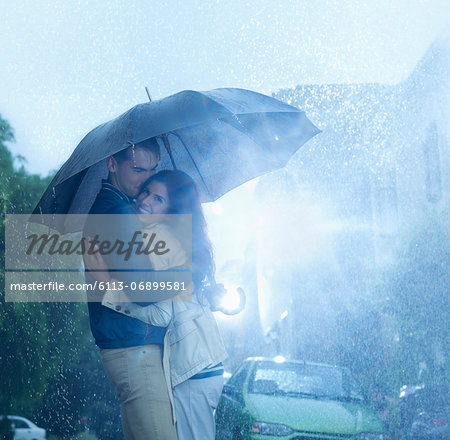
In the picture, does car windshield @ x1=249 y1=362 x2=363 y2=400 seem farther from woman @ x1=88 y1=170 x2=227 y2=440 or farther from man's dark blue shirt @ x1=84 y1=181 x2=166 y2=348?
man's dark blue shirt @ x1=84 y1=181 x2=166 y2=348

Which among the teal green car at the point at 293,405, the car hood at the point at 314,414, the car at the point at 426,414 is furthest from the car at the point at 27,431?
the car hood at the point at 314,414

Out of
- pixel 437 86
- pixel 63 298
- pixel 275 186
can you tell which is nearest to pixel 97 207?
pixel 63 298

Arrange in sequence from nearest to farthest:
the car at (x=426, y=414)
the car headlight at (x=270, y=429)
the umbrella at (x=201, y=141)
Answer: the umbrella at (x=201, y=141) → the car headlight at (x=270, y=429) → the car at (x=426, y=414)

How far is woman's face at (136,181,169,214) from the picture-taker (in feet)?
6.73

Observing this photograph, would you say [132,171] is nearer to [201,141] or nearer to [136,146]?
[136,146]

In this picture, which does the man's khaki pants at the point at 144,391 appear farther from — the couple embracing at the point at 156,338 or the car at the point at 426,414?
the car at the point at 426,414

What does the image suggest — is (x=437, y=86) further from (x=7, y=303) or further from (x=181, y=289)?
(x=181, y=289)

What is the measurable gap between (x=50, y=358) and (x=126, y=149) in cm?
593

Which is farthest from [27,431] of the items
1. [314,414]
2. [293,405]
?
[314,414]

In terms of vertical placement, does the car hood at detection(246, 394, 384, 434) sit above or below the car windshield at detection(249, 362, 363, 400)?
below

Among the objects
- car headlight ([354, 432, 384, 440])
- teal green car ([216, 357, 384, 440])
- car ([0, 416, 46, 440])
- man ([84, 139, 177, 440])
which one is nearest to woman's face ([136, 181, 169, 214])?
man ([84, 139, 177, 440])

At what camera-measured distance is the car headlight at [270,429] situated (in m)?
4.71

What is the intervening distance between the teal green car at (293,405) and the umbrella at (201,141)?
2419mm

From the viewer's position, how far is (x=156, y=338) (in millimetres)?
1898
